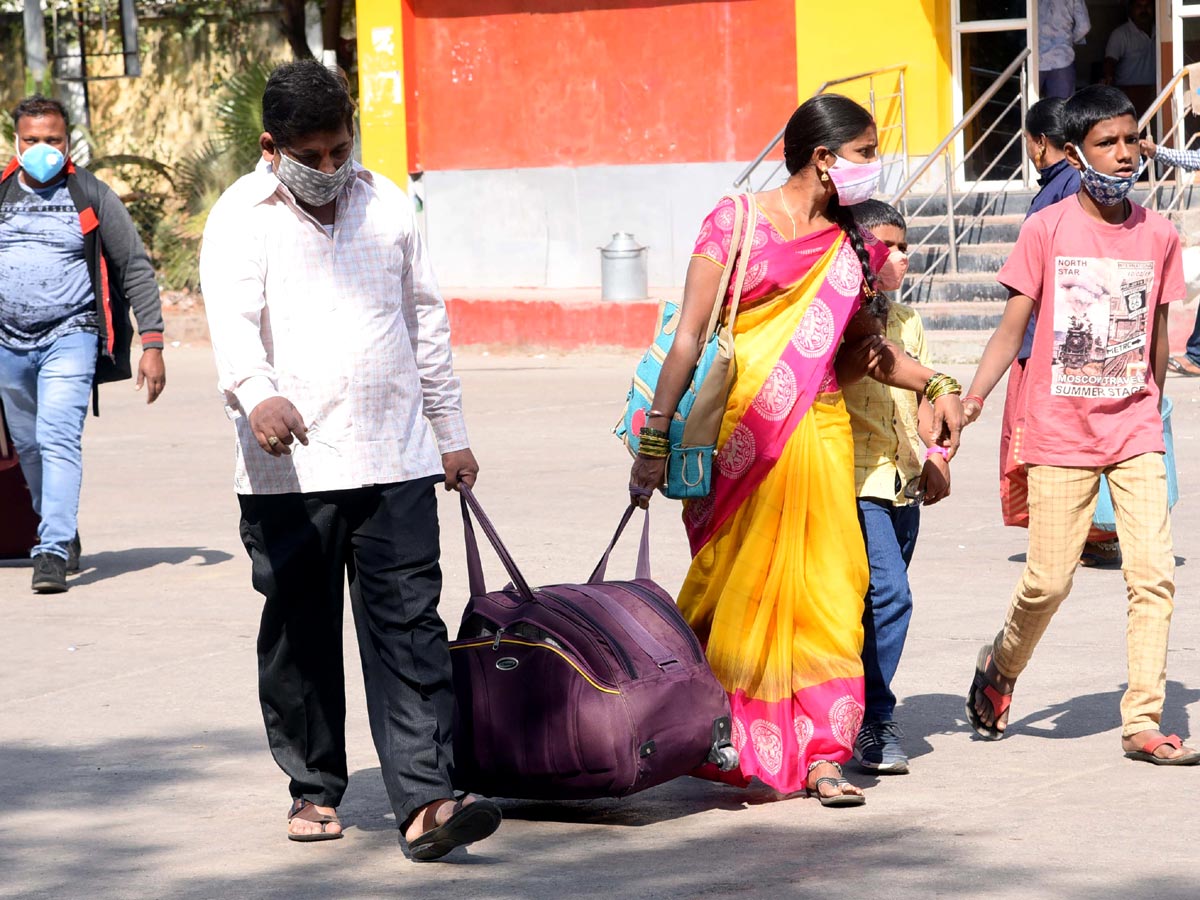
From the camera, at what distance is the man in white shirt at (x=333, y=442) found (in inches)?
178

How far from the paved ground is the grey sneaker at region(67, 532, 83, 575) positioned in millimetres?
135

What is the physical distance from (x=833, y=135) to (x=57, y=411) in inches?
176

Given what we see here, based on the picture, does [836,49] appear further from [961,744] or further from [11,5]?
[961,744]

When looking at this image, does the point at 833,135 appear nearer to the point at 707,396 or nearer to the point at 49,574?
the point at 707,396

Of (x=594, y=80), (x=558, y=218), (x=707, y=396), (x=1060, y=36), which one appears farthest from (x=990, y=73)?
(x=707, y=396)

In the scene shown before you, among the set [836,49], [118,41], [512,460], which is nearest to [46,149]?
[512,460]

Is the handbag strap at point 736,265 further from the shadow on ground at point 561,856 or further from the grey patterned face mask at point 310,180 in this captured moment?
the shadow on ground at point 561,856

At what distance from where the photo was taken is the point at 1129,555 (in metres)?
5.42

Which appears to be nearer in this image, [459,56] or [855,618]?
[855,618]

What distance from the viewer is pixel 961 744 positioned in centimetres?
566

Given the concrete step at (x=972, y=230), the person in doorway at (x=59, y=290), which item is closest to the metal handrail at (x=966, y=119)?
the concrete step at (x=972, y=230)

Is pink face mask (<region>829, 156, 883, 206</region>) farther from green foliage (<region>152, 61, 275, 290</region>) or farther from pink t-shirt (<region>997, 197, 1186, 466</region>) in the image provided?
green foliage (<region>152, 61, 275, 290</region>)

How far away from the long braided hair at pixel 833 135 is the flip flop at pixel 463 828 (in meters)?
1.65

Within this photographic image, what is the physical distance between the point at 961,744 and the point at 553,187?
15759 mm
